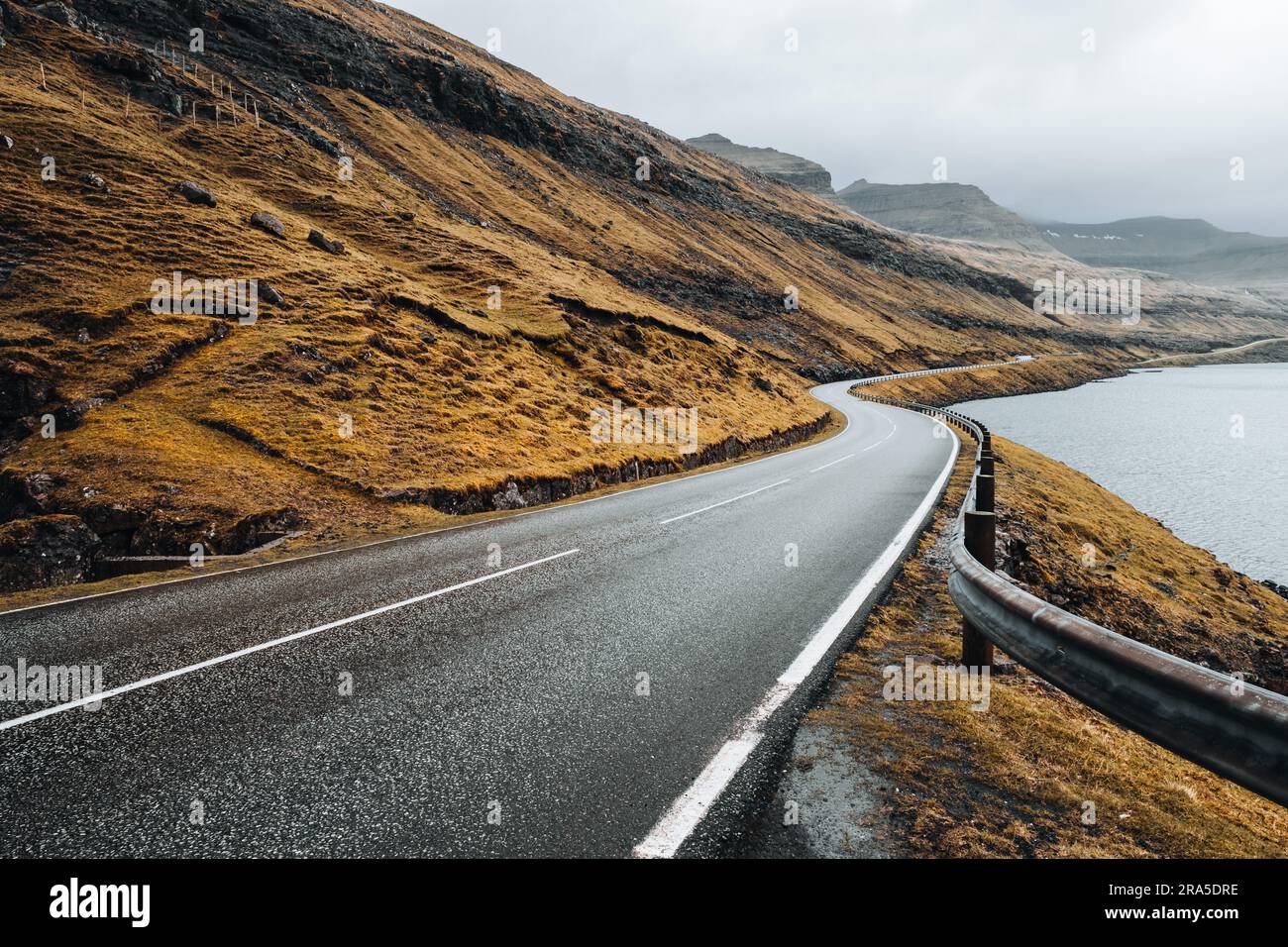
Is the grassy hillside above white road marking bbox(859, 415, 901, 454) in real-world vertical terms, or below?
below

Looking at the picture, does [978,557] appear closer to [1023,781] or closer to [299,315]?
[1023,781]

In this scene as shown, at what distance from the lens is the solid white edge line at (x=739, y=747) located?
284 centimetres

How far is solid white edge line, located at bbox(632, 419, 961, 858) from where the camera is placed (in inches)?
112

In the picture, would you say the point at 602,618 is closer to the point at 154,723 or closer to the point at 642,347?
the point at 154,723

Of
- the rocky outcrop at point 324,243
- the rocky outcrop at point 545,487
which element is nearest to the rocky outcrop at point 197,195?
the rocky outcrop at point 324,243

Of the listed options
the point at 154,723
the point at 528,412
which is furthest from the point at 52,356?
the point at 154,723

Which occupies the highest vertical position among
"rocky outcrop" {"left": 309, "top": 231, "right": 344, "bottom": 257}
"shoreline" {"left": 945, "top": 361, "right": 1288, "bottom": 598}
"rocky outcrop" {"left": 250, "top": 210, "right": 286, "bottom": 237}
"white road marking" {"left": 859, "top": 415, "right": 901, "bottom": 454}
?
"rocky outcrop" {"left": 250, "top": 210, "right": 286, "bottom": 237}

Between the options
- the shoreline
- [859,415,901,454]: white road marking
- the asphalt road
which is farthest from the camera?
[859,415,901,454]: white road marking

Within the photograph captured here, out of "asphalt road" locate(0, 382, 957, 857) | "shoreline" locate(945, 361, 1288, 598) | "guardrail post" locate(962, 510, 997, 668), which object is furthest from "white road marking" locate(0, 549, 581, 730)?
"shoreline" locate(945, 361, 1288, 598)

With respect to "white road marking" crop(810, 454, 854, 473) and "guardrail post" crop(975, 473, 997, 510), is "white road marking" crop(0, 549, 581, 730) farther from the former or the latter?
"white road marking" crop(810, 454, 854, 473)

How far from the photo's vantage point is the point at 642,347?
35875 millimetres

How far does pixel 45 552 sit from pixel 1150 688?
45.2 feet

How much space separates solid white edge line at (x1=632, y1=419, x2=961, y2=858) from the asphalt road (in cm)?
2
